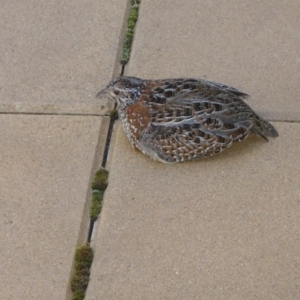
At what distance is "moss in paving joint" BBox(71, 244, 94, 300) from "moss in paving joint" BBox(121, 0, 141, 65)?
1.67m

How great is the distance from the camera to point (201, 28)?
205 inches

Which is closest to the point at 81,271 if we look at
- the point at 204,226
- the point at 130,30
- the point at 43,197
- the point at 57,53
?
the point at 43,197

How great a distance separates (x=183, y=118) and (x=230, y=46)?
1162 mm

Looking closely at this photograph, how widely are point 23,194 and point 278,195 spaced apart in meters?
1.59

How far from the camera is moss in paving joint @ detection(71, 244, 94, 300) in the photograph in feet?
12.3

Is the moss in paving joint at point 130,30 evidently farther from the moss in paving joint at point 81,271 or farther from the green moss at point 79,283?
the green moss at point 79,283

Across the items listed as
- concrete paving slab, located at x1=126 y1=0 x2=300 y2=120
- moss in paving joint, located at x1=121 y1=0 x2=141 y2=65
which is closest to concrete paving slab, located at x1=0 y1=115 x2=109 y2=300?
moss in paving joint, located at x1=121 y1=0 x2=141 y2=65

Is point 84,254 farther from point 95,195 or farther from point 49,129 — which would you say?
point 49,129

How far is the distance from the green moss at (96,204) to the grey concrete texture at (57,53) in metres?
0.72

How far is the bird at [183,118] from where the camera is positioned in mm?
4145

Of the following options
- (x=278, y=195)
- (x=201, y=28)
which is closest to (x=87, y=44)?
(x=201, y=28)

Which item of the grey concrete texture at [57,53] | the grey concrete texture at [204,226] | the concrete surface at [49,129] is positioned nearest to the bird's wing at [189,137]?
→ the grey concrete texture at [204,226]

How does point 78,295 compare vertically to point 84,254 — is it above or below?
below

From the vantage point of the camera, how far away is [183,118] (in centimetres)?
414
